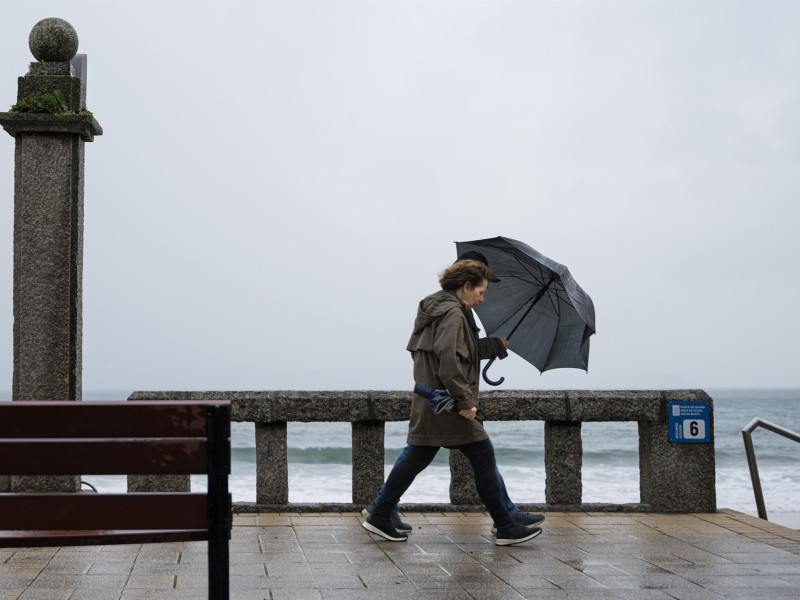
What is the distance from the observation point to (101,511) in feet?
10.3

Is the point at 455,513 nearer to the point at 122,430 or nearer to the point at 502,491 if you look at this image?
the point at 502,491

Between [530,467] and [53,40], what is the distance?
20.6 meters

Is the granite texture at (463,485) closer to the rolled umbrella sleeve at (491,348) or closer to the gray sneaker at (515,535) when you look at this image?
the gray sneaker at (515,535)

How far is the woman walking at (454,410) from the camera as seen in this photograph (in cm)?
553

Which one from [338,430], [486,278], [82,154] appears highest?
[82,154]

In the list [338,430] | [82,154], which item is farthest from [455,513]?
[338,430]

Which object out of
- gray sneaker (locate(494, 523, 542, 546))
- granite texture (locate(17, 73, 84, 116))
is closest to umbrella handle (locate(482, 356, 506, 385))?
gray sneaker (locate(494, 523, 542, 546))

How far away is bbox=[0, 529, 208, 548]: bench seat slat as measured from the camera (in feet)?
10.3

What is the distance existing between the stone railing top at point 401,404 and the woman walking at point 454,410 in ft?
3.64

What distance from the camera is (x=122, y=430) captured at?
3053mm

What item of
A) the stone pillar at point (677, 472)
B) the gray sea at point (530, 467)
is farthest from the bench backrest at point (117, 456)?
the gray sea at point (530, 467)

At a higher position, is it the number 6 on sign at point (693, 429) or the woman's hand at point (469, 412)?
the woman's hand at point (469, 412)

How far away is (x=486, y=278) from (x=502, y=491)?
1370 mm

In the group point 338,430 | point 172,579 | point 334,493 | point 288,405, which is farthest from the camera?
point 338,430
